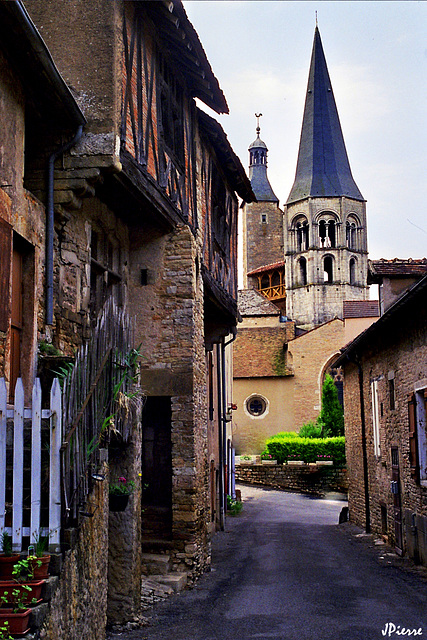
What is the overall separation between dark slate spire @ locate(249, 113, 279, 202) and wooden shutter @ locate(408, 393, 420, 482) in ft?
202

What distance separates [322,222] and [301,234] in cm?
228

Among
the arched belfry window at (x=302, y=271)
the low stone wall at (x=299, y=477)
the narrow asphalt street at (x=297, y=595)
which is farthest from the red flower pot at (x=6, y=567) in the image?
the arched belfry window at (x=302, y=271)

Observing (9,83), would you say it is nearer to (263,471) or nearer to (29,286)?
(29,286)

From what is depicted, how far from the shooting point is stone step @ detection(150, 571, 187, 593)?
10422mm

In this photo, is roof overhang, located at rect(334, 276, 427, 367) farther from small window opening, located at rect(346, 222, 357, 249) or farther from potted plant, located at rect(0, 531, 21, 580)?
small window opening, located at rect(346, 222, 357, 249)

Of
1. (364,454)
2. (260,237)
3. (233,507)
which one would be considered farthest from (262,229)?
(364,454)

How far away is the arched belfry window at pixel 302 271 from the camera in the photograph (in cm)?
6338

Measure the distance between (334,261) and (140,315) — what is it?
5251cm

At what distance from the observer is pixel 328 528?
2067cm

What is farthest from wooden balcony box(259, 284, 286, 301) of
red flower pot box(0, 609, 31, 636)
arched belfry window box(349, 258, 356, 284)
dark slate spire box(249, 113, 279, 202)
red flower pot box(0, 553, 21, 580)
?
red flower pot box(0, 609, 31, 636)

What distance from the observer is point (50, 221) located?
8531mm

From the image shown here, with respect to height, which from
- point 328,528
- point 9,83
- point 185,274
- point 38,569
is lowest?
point 328,528

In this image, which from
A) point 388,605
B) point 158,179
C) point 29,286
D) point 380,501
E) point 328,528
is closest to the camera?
point 29,286

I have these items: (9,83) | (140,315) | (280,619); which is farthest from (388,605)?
(9,83)
